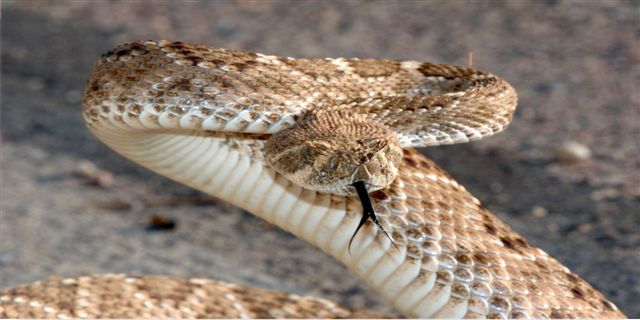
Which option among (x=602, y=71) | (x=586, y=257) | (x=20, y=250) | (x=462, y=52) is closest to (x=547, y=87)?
(x=602, y=71)

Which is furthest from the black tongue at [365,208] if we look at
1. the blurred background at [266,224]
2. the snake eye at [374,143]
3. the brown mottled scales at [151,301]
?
the blurred background at [266,224]

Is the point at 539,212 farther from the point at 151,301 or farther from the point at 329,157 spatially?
the point at 329,157

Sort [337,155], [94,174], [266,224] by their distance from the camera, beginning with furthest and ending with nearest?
[94,174], [266,224], [337,155]

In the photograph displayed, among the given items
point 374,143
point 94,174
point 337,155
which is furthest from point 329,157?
point 94,174

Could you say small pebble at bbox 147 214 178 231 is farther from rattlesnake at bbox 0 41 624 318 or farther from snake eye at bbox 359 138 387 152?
snake eye at bbox 359 138 387 152

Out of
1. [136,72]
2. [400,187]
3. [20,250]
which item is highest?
[136,72]

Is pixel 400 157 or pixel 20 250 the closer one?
pixel 400 157

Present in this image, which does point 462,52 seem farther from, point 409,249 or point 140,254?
point 409,249

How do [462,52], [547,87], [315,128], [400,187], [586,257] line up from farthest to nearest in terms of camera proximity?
[462,52], [547,87], [586,257], [400,187], [315,128]
